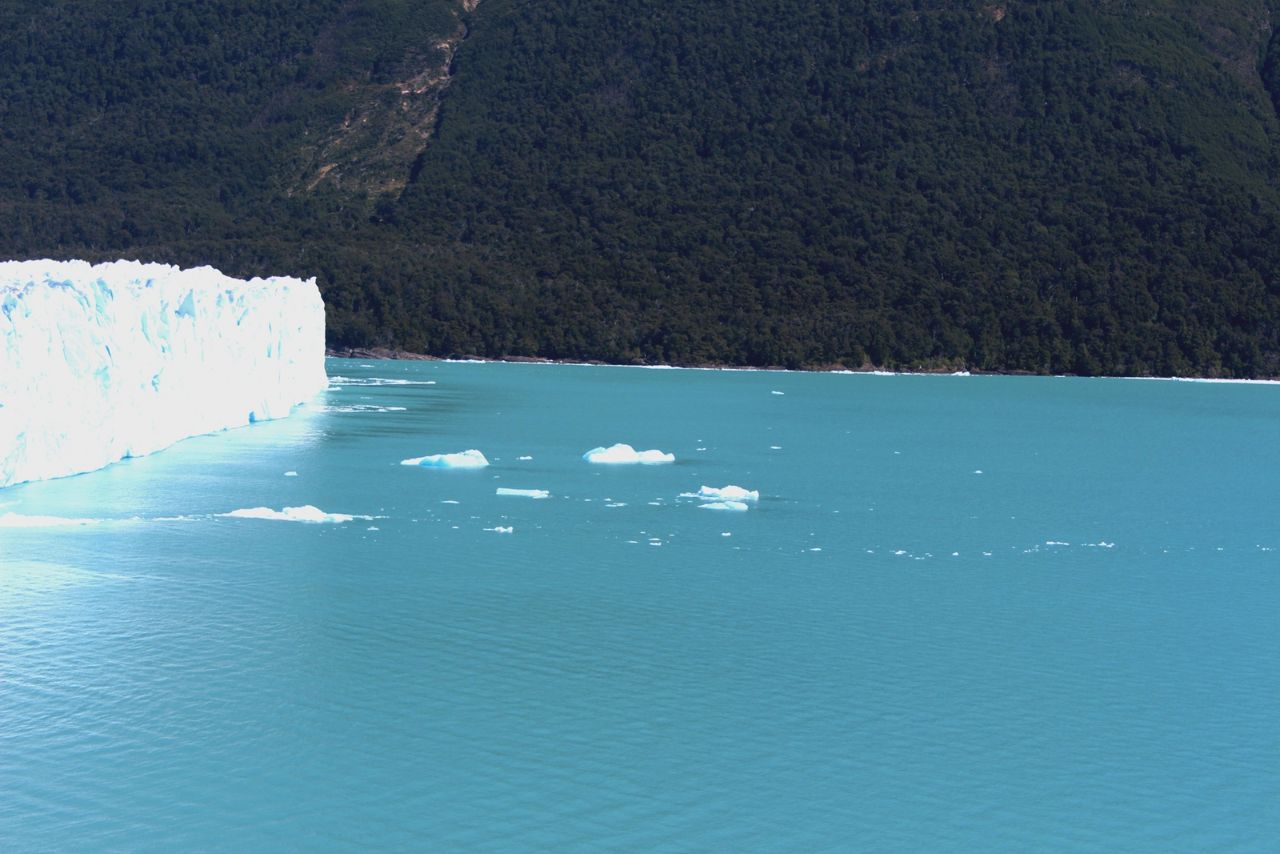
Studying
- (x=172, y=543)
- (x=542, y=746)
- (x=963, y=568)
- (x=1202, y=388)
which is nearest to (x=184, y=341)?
(x=172, y=543)

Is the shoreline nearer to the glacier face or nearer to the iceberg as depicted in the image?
the glacier face

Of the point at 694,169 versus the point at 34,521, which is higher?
the point at 694,169

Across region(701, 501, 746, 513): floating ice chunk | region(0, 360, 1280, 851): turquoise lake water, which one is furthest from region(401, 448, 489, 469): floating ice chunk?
region(701, 501, 746, 513): floating ice chunk

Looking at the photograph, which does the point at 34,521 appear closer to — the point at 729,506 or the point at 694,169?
the point at 729,506

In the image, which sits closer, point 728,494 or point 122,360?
point 728,494

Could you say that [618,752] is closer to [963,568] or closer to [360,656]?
[360,656]

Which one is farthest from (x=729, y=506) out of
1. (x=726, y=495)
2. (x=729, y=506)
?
(x=726, y=495)
